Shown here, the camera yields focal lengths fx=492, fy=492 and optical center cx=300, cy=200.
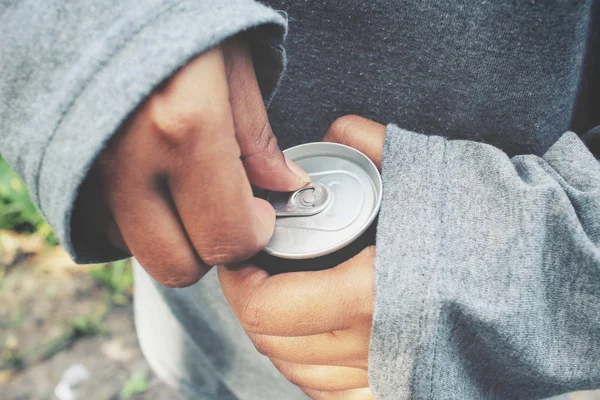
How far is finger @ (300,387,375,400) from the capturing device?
962 millimetres

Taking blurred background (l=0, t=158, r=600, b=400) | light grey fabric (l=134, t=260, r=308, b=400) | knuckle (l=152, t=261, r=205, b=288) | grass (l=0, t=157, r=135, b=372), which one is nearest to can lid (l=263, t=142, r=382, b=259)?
knuckle (l=152, t=261, r=205, b=288)

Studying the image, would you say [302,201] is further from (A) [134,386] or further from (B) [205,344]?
(A) [134,386]

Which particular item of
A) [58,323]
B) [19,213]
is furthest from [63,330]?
[19,213]

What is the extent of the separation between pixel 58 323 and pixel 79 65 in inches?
→ 75.2

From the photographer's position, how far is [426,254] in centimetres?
73

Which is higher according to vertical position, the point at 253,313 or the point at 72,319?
the point at 253,313

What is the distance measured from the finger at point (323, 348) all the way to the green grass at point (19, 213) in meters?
1.91

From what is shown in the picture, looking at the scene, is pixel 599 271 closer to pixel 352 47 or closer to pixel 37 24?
pixel 352 47

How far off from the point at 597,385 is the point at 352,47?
71 centimetres

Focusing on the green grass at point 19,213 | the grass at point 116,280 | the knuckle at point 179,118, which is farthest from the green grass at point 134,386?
the knuckle at point 179,118

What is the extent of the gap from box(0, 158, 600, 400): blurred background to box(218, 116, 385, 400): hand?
4.57 ft

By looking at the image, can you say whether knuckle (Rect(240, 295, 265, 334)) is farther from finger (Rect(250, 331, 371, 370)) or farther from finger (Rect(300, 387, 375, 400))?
finger (Rect(300, 387, 375, 400))

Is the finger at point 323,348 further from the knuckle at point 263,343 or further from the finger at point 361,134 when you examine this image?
the finger at point 361,134

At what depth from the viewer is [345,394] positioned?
999mm
